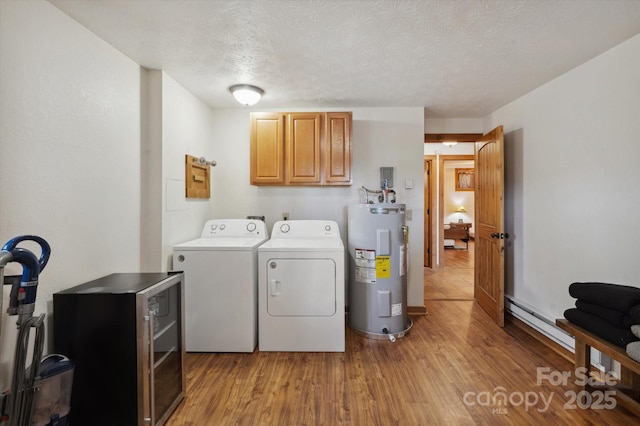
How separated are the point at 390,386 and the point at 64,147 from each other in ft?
8.20

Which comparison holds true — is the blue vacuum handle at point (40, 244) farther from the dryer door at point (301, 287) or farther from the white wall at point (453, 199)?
the white wall at point (453, 199)

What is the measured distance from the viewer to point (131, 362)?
4.72ft

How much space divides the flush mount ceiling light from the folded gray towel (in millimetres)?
3072

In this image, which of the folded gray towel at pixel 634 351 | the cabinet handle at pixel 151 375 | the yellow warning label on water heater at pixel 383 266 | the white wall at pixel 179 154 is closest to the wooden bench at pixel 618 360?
the folded gray towel at pixel 634 351

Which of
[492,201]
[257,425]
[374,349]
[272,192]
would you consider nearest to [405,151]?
[492,201]

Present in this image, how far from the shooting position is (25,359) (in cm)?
116

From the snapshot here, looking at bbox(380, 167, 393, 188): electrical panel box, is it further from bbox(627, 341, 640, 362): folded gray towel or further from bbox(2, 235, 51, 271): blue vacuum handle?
bbox(2, 235, 51, 271): blue vacuum handle

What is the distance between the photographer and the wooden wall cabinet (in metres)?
2.99

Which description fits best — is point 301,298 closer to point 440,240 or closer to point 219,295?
point 219,295

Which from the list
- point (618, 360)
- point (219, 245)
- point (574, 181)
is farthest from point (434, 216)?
point (219, 245)

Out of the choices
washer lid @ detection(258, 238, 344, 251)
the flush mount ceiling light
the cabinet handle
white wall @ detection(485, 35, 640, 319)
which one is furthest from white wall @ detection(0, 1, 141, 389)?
white wall @ detection(485, 35, 640, 319)

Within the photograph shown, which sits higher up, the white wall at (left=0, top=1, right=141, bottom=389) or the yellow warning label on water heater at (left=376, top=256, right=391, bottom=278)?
the white wall at (left=0, top=1, right=141, bottom=389)

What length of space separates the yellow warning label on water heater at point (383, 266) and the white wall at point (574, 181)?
4.64ft

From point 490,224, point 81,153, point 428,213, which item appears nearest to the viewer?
point 81,153
